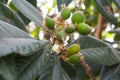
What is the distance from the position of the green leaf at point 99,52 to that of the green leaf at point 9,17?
23cm

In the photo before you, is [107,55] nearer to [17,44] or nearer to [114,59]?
[114,59]

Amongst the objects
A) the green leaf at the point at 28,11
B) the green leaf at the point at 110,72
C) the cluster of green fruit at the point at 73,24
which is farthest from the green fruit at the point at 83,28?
the green leaf at the point at 110,72

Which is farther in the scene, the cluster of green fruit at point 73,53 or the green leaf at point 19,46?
the cluster of green fruit at point 73,53

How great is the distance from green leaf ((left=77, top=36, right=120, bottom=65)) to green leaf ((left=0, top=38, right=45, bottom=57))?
25cm

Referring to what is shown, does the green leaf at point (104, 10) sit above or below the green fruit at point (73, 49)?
above

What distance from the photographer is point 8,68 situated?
891 mm

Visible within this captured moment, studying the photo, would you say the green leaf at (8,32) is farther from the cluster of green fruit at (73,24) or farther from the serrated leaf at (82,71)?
the serrated leaf at (82,71)

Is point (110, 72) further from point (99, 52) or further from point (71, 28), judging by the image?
point (71, 28)

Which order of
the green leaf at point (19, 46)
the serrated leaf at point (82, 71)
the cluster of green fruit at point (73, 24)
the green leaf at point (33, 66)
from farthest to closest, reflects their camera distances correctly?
1. the serrated leaf at point (82, 71)
2. the cluster of green fruit at point (73, 24)
3. the green leaf at point (33, 66)
4. the green leaf at point (19, 46)

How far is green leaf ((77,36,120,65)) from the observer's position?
3.83 ft

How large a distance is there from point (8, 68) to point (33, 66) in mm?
118

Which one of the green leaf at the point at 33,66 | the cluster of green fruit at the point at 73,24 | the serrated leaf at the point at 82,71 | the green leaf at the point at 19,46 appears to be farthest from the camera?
the serrated leaf at the point at 82,71

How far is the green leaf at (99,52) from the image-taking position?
1.17 meters

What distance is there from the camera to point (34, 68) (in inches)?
39.0
